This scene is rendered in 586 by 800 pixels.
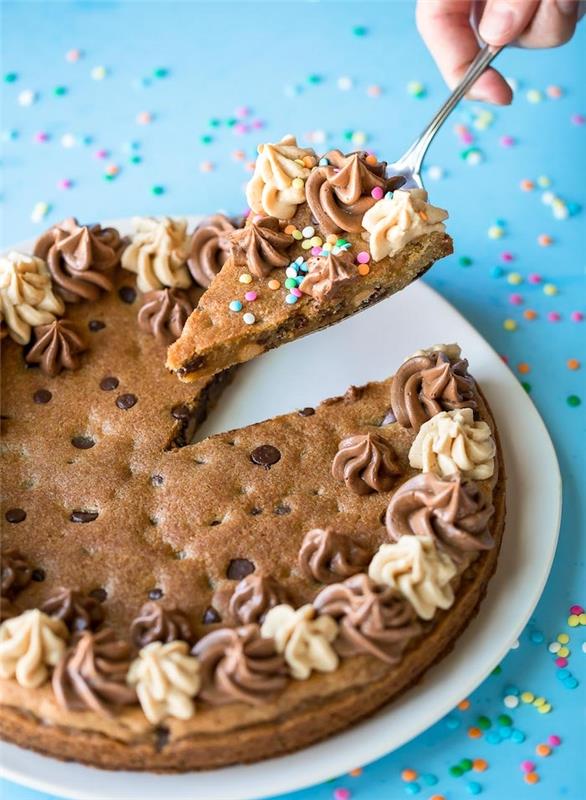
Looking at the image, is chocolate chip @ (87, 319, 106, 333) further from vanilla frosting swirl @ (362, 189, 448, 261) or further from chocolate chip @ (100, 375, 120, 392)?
vanilla frosting swirl @ (362, 189, 448, 261)

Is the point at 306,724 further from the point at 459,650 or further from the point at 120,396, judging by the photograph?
the point at 120,396

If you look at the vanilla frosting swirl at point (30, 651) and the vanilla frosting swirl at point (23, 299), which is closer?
the vanilla frosting swirl at point (30, 651)

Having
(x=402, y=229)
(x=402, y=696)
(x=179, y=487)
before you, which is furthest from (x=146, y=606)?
(x=402, y=229)

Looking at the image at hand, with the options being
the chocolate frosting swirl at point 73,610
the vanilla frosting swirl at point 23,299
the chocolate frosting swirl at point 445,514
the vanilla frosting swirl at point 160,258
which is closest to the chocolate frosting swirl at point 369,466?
the chocolate frosting swirl at point 445,514

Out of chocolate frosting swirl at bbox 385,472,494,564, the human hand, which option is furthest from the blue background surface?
chocolate frosting swirl at bbox 385,472,494,564

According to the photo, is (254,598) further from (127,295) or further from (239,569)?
(127,295)

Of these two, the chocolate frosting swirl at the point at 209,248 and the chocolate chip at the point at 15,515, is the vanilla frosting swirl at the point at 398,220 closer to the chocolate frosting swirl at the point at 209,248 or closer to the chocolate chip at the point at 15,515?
the chocolate frosting swirl at the point at 209,248

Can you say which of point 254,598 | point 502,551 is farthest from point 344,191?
point 254,598
